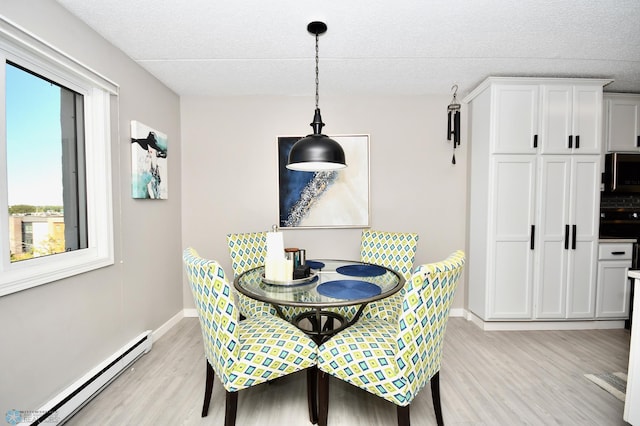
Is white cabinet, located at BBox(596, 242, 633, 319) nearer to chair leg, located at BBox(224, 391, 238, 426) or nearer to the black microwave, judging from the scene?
the black microwave

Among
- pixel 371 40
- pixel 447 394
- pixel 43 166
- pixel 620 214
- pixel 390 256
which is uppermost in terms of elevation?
pixel 371 40

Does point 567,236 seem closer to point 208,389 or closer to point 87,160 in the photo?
point 208,389

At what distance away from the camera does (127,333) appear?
2242 mm

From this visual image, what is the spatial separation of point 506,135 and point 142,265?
11.8 feet

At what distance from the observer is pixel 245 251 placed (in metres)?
2.52

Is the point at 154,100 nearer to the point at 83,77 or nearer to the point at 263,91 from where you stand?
the point at 83,77

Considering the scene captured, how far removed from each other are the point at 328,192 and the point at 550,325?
8.69ft

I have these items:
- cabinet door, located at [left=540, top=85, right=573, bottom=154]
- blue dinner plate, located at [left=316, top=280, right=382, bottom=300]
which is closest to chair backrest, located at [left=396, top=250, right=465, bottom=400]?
blue dinner plate, located at [left=316, top=280, right=382, bottom=300]

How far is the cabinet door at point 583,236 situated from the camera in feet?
8.90

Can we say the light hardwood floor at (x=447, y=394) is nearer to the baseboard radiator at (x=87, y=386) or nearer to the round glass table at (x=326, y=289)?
the baseboard radiator at (x=87, y=386)

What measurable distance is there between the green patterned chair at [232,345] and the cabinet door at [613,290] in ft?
10.2

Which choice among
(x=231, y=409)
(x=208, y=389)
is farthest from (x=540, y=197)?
(x=208, y=389)

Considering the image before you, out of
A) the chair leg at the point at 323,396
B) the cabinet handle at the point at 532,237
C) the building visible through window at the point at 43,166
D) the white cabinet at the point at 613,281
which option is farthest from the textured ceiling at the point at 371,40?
the chair leg at the point at 323,396

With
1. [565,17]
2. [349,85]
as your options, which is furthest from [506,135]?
[349,85]
